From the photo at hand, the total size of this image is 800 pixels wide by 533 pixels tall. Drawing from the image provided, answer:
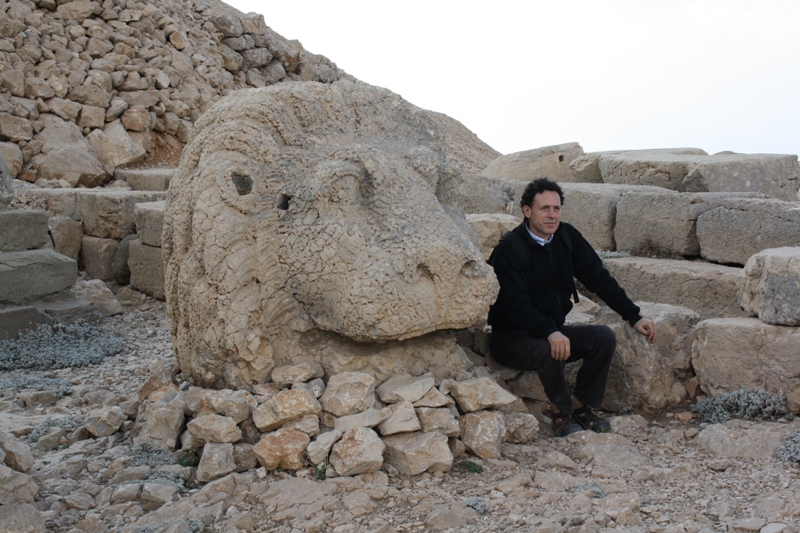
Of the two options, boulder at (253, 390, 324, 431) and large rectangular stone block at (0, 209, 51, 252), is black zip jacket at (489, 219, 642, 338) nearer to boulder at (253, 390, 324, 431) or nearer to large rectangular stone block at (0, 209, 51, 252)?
boulder at (253, 390, 324, 431)

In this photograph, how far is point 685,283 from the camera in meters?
6.20

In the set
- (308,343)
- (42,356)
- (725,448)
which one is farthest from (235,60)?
(725,448)

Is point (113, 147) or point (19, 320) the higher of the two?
point (113, 147)

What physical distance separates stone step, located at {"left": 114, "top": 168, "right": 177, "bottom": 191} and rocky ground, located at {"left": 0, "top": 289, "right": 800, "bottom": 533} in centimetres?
691

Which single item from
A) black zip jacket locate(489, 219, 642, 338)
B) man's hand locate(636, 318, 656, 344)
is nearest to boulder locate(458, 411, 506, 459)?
black zip jacket locate(489, 219, 642, 338)

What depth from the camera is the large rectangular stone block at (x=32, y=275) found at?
694cm

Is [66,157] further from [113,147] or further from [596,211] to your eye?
[596,211]

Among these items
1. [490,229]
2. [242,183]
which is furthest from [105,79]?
[242,183]

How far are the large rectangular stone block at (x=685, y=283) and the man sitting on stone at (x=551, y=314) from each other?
1.75 meters

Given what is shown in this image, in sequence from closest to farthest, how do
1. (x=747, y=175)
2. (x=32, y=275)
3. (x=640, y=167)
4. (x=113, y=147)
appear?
1. (x=32, y=275)
2. (x=747, y=175)
3. (x=640, y=167)
4. (x=113, y=147)

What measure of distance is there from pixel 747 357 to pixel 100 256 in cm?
709

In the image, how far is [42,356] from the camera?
6215mm

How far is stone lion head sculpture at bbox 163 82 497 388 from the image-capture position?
3873 mm

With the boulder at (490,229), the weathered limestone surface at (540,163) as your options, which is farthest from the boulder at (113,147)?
the boulder at (490,229)
